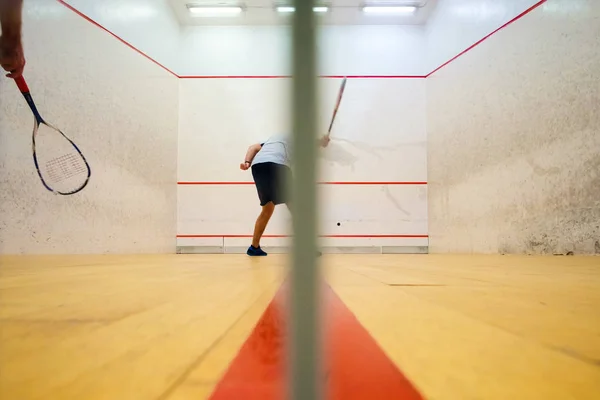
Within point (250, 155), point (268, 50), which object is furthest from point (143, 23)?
point (250, 155)

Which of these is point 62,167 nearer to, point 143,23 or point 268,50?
point 143,23

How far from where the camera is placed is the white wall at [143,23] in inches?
133

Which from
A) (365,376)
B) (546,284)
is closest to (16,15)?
(365,376)

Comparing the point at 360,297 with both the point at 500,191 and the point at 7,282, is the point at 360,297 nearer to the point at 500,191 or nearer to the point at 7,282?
the point at 7,282

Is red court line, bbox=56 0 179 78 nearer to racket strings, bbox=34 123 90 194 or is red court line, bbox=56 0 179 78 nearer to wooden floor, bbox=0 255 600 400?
racket strings, bbox=34 123 90 194

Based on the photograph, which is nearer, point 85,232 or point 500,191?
point 85,232

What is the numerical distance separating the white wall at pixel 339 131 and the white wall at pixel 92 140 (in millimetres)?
294

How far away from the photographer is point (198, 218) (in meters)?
4.51

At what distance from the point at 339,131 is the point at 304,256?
4.49 m

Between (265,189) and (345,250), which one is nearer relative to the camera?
(265,189)

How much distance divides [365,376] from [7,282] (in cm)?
123

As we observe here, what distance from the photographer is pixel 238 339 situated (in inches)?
19.8

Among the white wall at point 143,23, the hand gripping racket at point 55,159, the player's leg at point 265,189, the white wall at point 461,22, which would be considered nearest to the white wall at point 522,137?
the white wall at point 461,22

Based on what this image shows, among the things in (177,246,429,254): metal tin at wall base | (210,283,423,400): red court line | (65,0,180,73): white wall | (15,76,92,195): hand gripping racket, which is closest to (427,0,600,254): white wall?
(177,246,429,254): metal tin at wall base
